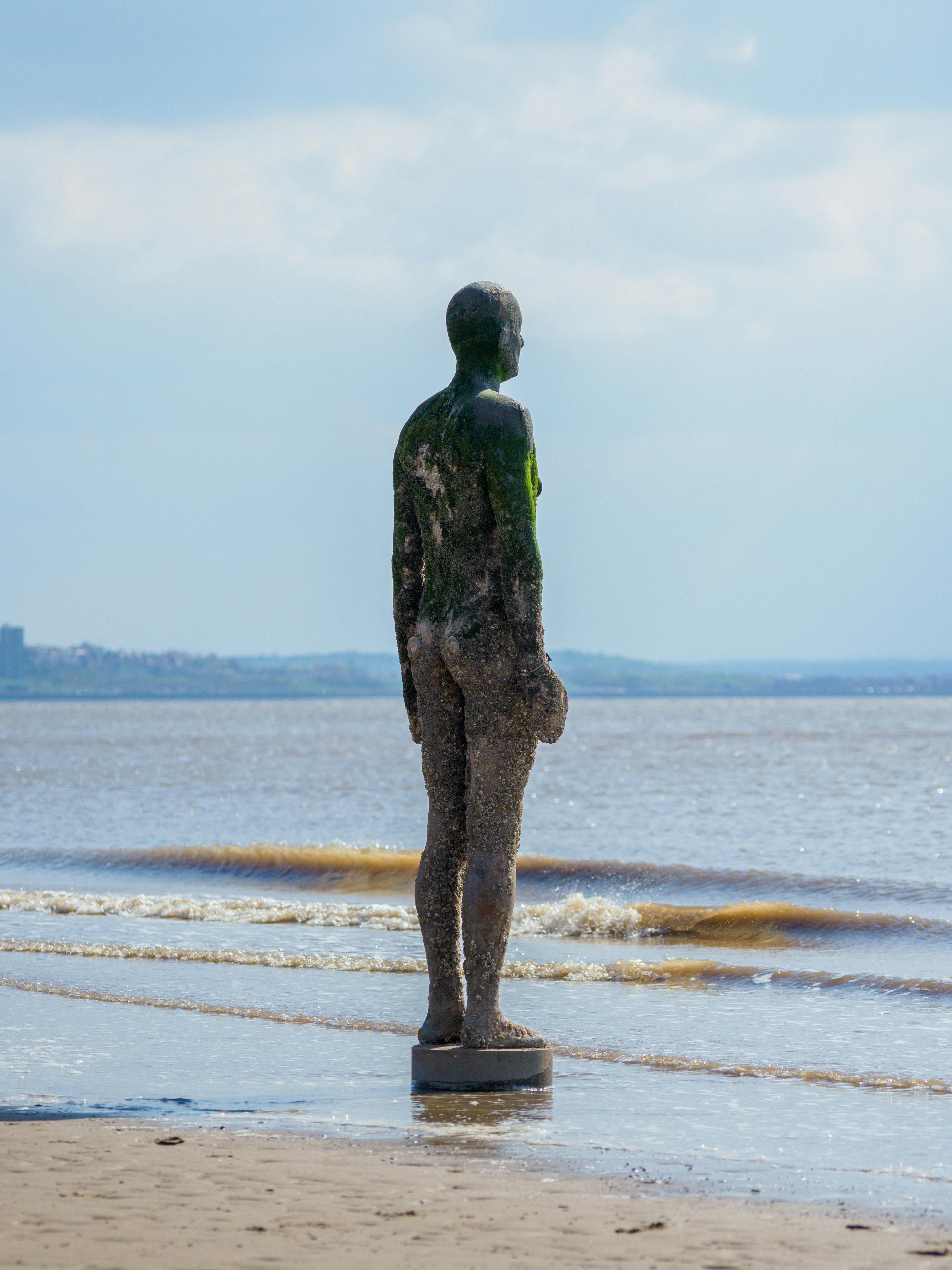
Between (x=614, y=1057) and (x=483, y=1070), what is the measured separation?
125cm

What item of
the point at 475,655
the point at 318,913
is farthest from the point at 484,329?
the point at 318,913

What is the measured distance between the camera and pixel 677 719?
10262 centimetres

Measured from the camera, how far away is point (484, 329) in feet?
20.7

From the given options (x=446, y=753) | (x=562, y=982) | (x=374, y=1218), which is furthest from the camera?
(x=562, y=982)

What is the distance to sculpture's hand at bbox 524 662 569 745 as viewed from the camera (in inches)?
237

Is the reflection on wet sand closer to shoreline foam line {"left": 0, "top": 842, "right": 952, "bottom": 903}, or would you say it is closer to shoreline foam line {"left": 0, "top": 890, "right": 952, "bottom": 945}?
shoreline foam line {"left": 0, "top": 890, "right": 952, "bottom": 945}

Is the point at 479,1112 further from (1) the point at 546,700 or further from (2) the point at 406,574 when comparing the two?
(2) the point at 406,574

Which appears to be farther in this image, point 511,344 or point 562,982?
point 562,982

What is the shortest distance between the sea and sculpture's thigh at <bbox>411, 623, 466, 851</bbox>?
1042 millimetres

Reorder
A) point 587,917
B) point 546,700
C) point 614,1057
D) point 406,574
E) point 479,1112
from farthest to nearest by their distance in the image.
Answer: point 587,917 → point 614,1057 → point 406,574 → point 546,700 → point 479,1112

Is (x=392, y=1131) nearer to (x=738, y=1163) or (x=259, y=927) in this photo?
(x=738, y=1163)

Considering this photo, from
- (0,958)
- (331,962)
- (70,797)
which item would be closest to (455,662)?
(331,962)

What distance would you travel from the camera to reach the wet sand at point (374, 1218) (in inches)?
154

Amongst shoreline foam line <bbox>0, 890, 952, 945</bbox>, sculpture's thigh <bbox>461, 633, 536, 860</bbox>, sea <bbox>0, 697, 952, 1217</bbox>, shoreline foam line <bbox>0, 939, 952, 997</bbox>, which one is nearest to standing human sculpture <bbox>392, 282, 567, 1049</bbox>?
sculpture's thigh <bbox>461, 633, 536, 860</bbox>
